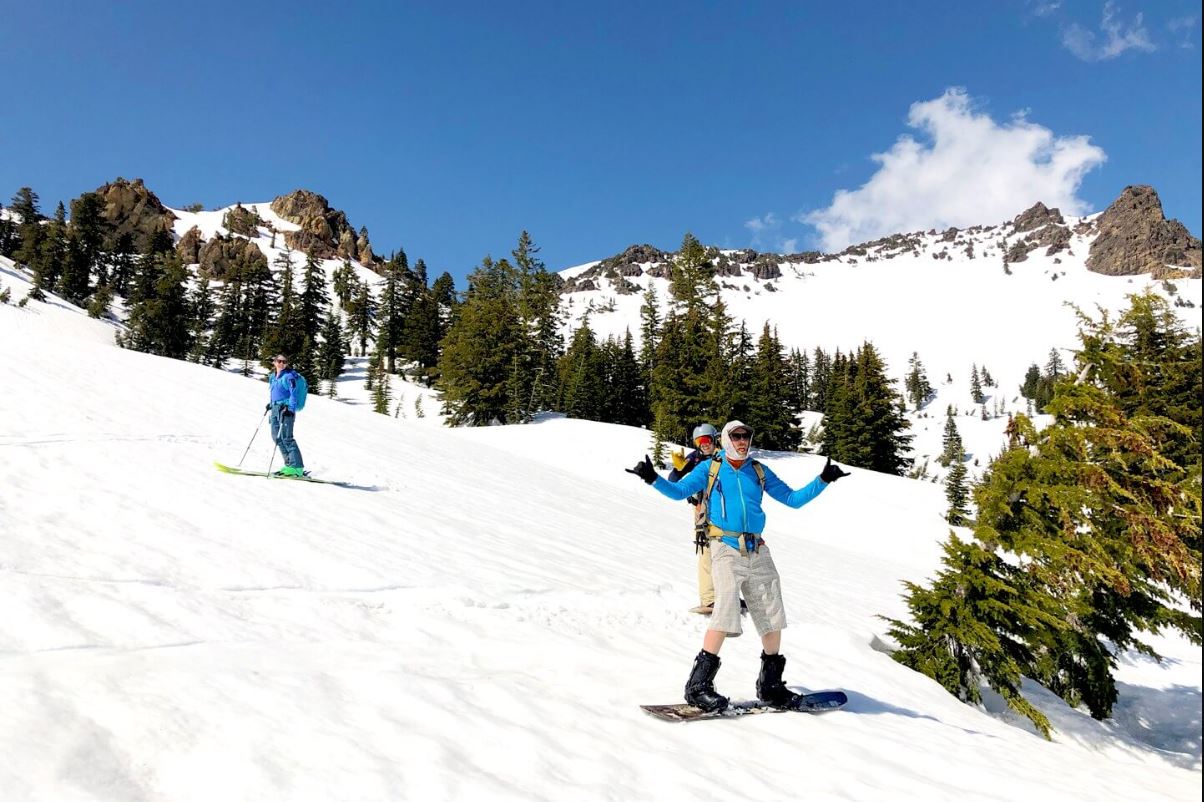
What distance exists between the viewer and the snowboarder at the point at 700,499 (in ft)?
20.2

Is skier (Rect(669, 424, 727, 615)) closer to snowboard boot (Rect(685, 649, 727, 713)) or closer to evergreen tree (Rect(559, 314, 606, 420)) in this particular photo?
snowboard boot (Rect(685, 649, 727, 713))

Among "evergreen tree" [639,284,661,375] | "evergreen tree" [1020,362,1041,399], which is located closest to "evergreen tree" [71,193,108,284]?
"evergreen tree" [639,284,661,375]

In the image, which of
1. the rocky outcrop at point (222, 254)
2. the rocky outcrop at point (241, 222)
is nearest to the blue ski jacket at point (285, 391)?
the rocky outcrop at point (222, 254)

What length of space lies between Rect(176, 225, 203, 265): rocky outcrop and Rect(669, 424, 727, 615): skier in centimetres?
12991

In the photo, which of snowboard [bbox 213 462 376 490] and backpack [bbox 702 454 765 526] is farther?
snowboard [bbox 213 462 376 490]

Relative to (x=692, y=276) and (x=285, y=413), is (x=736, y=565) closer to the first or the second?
(x=285, y=413)

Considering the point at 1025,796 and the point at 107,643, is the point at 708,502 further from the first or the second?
the point at 107,643

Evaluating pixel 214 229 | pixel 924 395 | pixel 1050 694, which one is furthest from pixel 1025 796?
pixel 924 395

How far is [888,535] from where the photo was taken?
2938 cm

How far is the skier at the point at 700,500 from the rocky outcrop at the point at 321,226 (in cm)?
14577

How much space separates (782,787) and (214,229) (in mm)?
155518

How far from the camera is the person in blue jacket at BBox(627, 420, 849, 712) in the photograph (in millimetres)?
5246

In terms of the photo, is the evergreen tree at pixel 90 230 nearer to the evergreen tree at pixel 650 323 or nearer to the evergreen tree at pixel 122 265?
the evergreen tree at pixel 122 265

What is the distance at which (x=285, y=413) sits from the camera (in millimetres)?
12961
